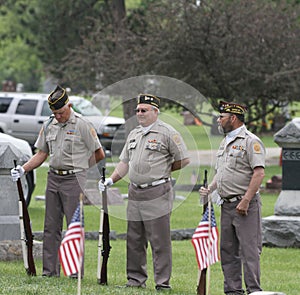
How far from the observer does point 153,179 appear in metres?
10.2

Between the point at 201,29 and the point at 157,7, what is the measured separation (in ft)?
5.10

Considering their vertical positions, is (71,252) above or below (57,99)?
below

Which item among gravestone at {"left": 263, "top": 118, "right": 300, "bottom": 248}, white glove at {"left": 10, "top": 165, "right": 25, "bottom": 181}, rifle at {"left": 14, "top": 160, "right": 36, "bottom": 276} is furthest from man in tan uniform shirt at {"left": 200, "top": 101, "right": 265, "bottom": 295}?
gravestone at {"left": 263, "top": 118, "right": 300, "bottom": 248}

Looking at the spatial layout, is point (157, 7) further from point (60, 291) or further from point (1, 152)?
point (60, 291)

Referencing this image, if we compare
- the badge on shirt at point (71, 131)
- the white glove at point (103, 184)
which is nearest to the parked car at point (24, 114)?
the badge on shirt at point (71, 131)

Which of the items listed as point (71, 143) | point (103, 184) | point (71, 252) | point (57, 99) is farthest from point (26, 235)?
point (71, 252)

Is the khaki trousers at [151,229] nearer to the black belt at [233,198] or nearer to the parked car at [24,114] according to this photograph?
the black belt at [233,198]

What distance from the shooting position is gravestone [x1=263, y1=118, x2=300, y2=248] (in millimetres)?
14828

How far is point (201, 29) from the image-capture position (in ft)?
88.2

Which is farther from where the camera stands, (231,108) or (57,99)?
(57,99)

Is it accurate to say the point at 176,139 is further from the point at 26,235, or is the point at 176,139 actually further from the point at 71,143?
the point at 26,235

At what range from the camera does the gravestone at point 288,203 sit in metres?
14.8

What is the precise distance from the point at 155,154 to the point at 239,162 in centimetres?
85

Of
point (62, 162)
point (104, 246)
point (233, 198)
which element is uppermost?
point (62, 162)
